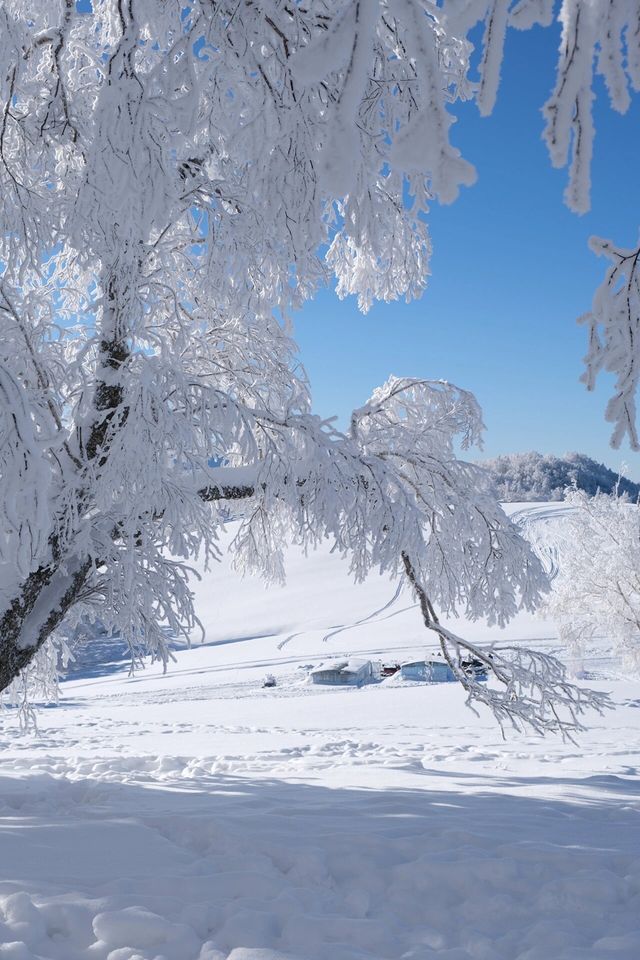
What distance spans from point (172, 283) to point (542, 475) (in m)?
78.7

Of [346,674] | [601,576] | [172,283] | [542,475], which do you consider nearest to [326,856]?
[172,283]

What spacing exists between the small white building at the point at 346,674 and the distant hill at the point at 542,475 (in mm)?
47719

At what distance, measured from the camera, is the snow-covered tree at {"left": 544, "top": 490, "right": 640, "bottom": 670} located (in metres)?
20.5

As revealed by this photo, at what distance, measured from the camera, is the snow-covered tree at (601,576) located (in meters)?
20.5

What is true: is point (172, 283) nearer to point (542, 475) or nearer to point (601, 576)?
point (601, 576)

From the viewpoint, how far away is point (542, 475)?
8044cm

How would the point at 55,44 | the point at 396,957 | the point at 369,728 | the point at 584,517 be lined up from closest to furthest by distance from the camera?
the point at 396,957 → the point at 55,44 → the point at 369,728 → the point at 584,517

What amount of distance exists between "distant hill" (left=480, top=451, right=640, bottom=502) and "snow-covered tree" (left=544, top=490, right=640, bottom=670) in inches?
1969

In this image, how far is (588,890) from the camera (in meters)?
3.85

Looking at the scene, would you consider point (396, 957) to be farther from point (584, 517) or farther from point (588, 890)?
point (584, 517)

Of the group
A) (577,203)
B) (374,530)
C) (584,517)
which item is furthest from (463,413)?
(584,517)

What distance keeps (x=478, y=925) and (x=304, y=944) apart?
92 cm

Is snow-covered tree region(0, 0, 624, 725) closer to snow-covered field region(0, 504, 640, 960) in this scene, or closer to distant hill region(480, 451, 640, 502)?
snow-covered field region(0, 504, 640, 960)

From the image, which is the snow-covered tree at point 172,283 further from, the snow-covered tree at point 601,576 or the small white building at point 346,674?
the small white building at point 346,674
